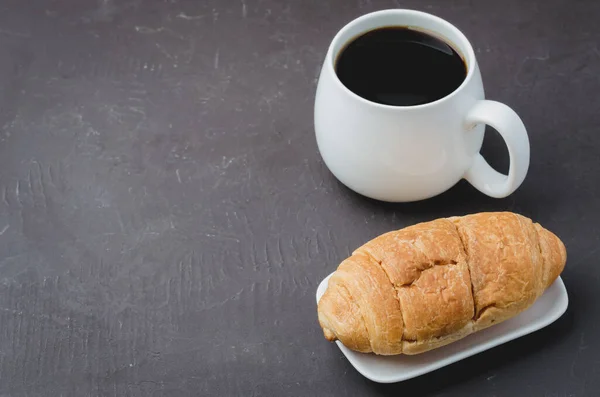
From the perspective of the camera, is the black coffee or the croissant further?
the black coffee

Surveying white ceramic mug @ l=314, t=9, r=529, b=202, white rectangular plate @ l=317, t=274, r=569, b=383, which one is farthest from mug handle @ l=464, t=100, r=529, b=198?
white rectangular plate @ l=317, t=274, r=569, b=383

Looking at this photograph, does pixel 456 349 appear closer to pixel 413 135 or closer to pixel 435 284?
pixel 435 284

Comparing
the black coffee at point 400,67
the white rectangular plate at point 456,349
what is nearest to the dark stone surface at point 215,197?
A: the white rectangular plate at point 456,349

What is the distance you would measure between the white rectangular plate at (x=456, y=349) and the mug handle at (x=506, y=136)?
14 cm

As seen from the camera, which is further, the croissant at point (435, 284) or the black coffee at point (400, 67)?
the black coffee at point (400, 67)

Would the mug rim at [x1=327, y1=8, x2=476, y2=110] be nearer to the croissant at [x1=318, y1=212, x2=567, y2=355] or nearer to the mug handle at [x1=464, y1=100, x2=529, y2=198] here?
the mug handle at [x1=464, y1=100, x2=529, y2=198]

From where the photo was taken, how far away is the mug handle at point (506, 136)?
966 millimetres

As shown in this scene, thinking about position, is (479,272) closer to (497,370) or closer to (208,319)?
(497,370)

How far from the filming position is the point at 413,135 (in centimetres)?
98

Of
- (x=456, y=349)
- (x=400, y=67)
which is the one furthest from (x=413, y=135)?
(x=456, y=349)

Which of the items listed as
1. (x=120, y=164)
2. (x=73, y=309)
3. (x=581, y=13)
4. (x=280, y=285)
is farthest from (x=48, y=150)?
(x=581, y=13)

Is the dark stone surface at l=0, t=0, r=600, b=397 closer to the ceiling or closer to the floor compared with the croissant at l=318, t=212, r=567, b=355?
closer to the floor

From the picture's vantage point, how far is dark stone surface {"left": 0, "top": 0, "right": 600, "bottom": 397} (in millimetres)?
979

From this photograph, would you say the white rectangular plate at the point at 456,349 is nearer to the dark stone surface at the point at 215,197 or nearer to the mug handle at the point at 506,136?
the dark stone surface at the point at 215,197
